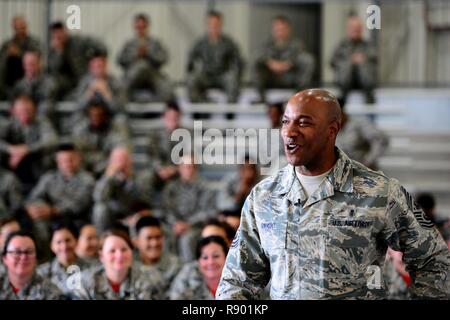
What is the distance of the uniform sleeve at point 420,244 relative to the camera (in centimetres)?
316

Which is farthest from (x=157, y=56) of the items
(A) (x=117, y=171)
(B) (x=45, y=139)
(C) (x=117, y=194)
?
(C) (x=117, y=194)

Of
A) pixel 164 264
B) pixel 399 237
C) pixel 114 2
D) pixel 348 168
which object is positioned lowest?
pixel 164 264

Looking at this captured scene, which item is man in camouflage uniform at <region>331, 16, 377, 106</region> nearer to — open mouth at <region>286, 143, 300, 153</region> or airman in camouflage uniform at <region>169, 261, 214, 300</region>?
A: airman in camouflage uniform at <region>169, 261, 214, 300</region>

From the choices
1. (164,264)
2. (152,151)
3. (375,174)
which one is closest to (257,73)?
(152,151)

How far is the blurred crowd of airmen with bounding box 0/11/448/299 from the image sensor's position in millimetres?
5191

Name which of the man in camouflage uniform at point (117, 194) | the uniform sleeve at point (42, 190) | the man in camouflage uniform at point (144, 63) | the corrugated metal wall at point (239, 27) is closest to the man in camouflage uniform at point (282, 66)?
the man in camouflage uniform at point (144, 63)

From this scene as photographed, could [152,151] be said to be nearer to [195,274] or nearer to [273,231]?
[195,274]

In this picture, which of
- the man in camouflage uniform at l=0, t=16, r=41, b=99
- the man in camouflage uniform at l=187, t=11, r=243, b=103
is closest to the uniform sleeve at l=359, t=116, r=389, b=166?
the man in camouflage uniform at l=187, t=11, r=243, b=103

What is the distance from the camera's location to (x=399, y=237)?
126 inches

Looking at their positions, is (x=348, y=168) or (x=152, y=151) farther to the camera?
→ (x=152, y=151)

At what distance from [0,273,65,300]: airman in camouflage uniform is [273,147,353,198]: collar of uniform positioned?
6.55 ft

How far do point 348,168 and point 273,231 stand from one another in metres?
0.30
